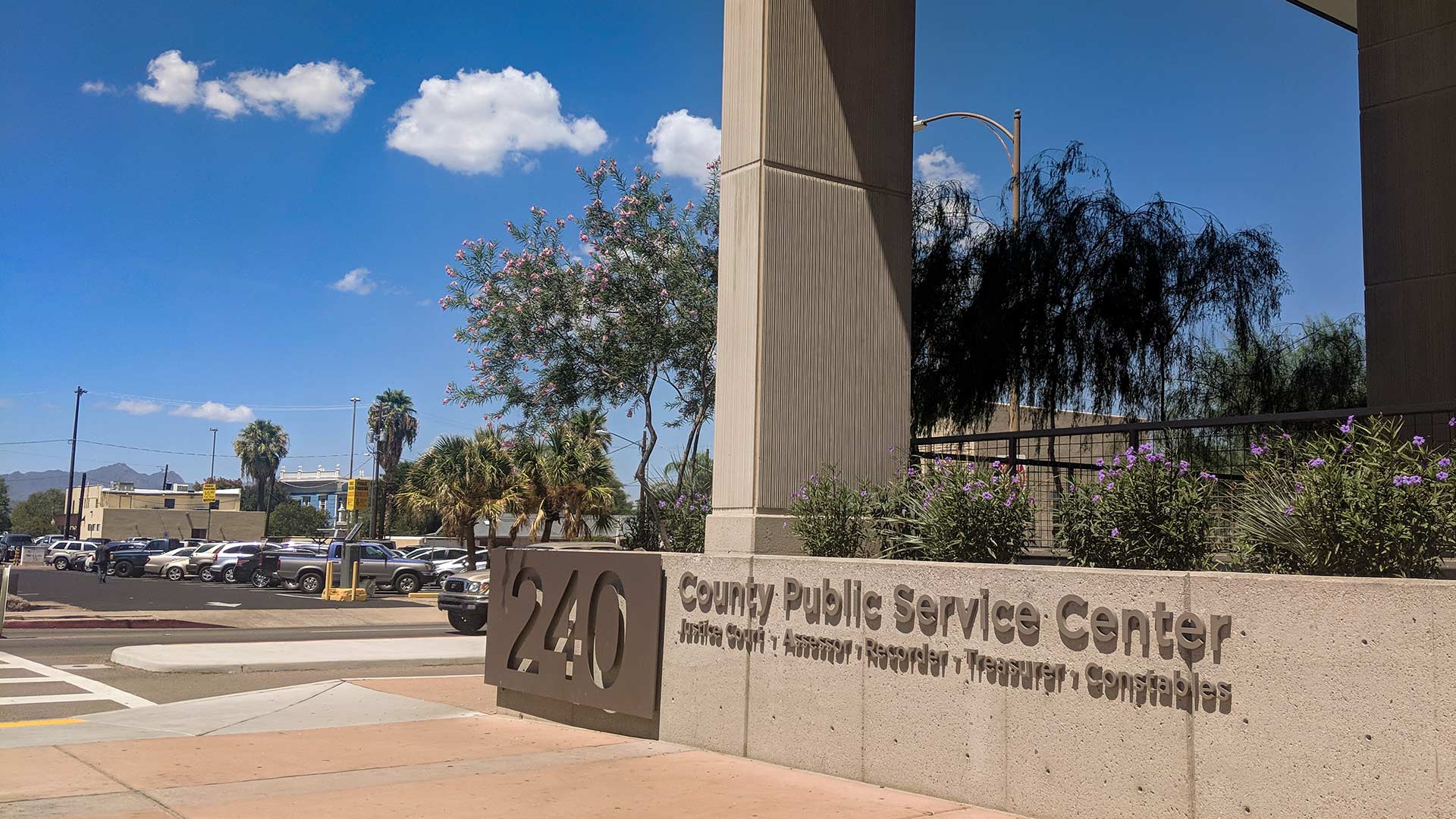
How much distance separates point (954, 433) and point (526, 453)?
22.8 metres

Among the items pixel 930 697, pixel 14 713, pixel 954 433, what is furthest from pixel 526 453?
pixel 930 697

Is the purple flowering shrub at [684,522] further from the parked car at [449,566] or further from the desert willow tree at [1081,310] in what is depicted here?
the parked car at [449,566]

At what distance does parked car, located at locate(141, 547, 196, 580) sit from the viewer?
49281mm

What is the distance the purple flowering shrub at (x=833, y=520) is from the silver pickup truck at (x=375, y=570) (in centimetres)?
3156

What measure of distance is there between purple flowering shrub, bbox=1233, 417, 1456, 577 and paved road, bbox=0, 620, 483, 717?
11.3 metres

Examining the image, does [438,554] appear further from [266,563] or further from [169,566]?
[169,566]

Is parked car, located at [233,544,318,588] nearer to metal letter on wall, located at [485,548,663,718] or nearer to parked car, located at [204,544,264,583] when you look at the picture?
parked car, located at [204,544,264,583]

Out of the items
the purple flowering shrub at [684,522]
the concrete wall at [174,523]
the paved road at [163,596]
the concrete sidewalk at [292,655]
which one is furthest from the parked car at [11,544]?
the purple flowering shrub at [684,522]

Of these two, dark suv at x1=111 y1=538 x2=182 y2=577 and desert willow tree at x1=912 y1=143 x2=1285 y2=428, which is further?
dark suv at x1=111 y1=538 x2=182 y2=577

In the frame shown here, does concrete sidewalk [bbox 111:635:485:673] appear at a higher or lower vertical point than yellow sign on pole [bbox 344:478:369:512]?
lower

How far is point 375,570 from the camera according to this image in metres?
38.5

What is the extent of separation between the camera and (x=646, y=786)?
7.93m

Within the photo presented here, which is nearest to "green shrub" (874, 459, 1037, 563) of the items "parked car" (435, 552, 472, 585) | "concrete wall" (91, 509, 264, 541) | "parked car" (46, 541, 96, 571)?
"parked car" (435, 552, 472, 585)

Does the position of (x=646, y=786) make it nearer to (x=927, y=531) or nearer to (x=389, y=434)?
(x=927, y=531)
